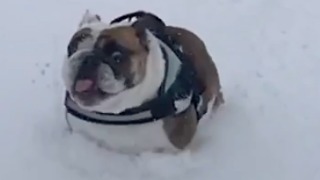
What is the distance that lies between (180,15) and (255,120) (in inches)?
32.2

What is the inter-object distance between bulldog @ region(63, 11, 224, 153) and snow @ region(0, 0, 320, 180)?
93mm

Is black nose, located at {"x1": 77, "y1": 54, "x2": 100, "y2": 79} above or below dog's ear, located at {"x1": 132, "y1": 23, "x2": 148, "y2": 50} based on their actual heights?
above

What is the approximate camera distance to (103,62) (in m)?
2.76

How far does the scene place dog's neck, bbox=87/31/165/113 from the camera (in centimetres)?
289

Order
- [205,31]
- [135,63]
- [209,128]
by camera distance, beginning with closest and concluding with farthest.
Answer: [135,63] < [209,128] < [205,31]

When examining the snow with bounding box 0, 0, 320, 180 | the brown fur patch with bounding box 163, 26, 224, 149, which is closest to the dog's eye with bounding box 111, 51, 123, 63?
the brown fur patch with bounding box 163, 26, 224, 149

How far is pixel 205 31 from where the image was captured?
158 inches

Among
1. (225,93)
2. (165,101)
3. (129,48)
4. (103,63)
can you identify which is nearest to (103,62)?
(103,63)

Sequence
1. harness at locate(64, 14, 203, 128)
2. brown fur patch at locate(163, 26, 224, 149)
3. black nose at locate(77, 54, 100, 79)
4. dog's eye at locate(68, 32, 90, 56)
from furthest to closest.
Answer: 1. brown fur patch at locate(163, 26, 224, 149)
2. harness at locate(64, 14, 203, 128)
3. dog's eye at locate(68, 32, 90, 56)
4. black nose at locate(77, 54, 100, 79)

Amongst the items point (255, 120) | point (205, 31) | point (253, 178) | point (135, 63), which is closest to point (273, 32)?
point (205, 31)

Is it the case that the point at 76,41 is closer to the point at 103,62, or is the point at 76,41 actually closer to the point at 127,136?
the point at 103,62

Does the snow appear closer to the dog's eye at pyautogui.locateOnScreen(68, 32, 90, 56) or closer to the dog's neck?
the dog's neck

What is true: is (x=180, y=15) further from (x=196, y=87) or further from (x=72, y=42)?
(x=72, y=42)

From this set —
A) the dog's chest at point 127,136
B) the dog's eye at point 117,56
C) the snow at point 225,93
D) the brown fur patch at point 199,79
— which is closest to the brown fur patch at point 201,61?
the brown fur patch at point 199,79
